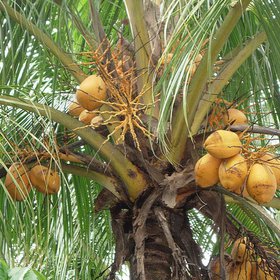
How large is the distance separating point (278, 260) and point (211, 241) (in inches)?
15.7

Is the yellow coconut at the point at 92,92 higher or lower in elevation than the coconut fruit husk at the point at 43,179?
higher

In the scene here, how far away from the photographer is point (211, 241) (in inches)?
109

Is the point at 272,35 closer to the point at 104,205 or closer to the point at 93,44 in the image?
the point at 93,44

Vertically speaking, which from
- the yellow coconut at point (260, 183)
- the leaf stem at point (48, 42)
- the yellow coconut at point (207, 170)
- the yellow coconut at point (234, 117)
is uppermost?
the leaf stem at point (48, 42)

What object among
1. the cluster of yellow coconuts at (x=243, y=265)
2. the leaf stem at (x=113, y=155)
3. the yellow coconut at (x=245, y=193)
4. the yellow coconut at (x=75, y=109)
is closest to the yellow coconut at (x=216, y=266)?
the cluster of yellow coconuts at (x=243, y=265)

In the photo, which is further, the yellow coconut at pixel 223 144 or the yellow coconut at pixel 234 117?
the yellow coconut at pixel 234 117

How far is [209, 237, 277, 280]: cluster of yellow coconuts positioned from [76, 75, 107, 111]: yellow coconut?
2.26 ft

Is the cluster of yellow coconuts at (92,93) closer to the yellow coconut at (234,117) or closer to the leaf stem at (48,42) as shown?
the leaf stem at (48,42)

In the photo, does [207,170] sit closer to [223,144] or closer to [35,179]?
[223,144]

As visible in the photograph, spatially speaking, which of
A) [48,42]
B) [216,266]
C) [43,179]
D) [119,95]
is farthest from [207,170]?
[48,42]

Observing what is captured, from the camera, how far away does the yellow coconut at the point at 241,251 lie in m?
2.43

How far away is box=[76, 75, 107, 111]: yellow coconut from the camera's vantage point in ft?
7.21

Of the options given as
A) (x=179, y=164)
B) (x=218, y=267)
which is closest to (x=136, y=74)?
(x=179, y=164)

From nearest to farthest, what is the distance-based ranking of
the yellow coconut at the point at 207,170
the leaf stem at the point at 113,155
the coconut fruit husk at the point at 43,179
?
the yellow coconut at the point at 207,170 → the leaf stem at the point at 113,155 → the coconut fruit husk at the point at 43,179
